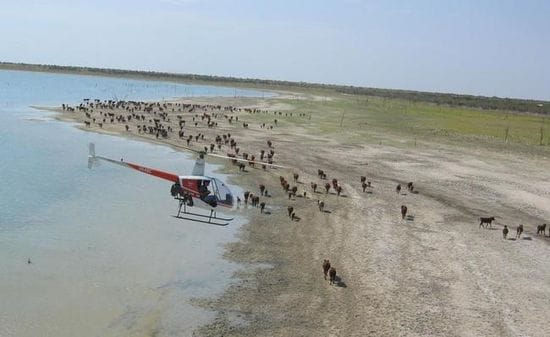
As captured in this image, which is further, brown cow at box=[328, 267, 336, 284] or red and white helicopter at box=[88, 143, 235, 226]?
red and white helicopter at box=[88, 143, 235, 226]

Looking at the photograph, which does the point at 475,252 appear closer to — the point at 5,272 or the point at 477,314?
the point at 477,314

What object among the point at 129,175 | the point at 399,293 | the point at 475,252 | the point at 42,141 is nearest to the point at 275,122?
the point at 42,141

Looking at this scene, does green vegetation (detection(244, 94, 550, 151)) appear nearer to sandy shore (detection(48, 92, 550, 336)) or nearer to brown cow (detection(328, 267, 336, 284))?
sandy shore (detection(48, 92, 550, 336))

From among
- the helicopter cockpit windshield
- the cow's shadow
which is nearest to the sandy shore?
the cow's shadow

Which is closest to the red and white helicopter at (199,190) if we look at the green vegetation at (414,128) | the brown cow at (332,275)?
the brown cow at (332,275)

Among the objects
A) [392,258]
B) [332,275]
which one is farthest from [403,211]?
[332,275]

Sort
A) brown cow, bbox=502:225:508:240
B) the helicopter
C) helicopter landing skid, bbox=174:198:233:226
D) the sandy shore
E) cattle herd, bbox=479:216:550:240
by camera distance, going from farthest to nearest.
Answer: cattle herd, bbox=479:216:550:240 → brown cow, bbox=502:225:508:240 → helicopter landing skid, bbox=174:198:233:226 → the helicopter → the sandy shore
